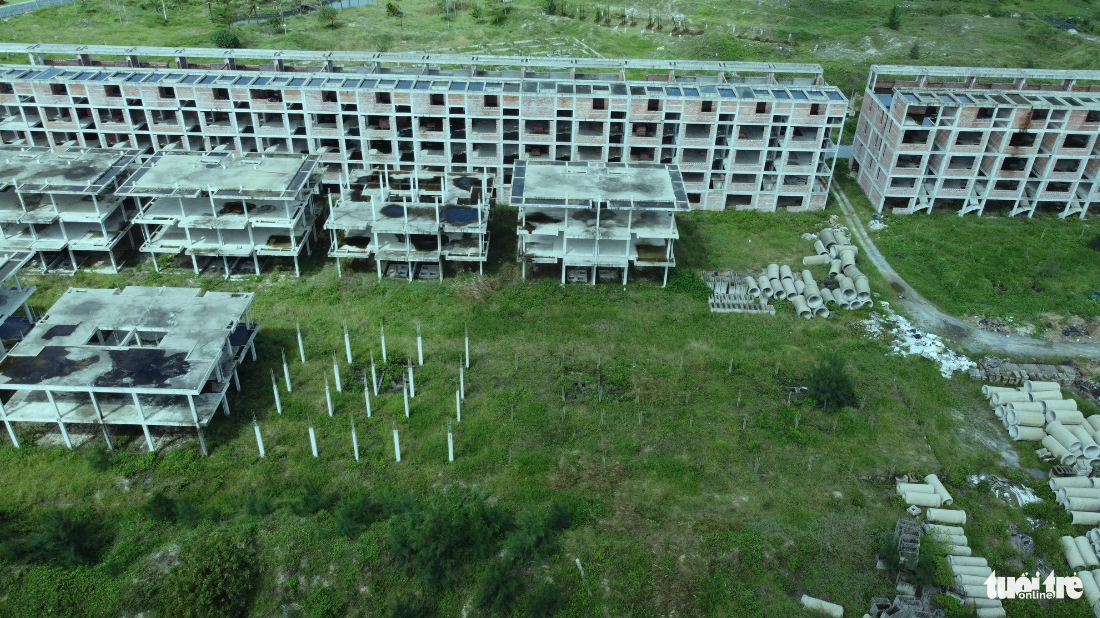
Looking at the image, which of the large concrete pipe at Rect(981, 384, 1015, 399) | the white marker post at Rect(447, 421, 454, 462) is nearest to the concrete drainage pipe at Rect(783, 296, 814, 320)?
the large concrete pipe at Rect(981, 384, 1015, 399)

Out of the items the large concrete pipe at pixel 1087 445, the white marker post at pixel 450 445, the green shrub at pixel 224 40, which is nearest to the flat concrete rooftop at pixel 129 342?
the white marker post at pixel 450 445

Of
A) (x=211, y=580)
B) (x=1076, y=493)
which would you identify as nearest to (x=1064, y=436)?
(x=1076, y=493)

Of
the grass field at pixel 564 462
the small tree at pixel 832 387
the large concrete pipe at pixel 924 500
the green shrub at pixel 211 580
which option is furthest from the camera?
the small tree at pixel 832 387

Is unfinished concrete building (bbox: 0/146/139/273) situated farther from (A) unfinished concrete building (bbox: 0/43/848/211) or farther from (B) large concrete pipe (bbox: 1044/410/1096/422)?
(B) large concrete pipe (bbox: 1044/410/1096/422)

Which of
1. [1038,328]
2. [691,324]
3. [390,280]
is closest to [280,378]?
[390,280]

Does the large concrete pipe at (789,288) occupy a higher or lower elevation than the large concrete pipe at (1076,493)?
higher

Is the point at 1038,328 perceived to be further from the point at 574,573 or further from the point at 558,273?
the point at 574,573

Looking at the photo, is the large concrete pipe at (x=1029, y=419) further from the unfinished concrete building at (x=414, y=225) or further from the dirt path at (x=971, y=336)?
the unfinished concrete building at (x=414, y=225)

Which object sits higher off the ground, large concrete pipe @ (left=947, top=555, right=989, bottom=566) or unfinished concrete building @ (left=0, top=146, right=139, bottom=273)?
unfinished concrete building @ (left=0, top=146, right=139, bottom=273)
